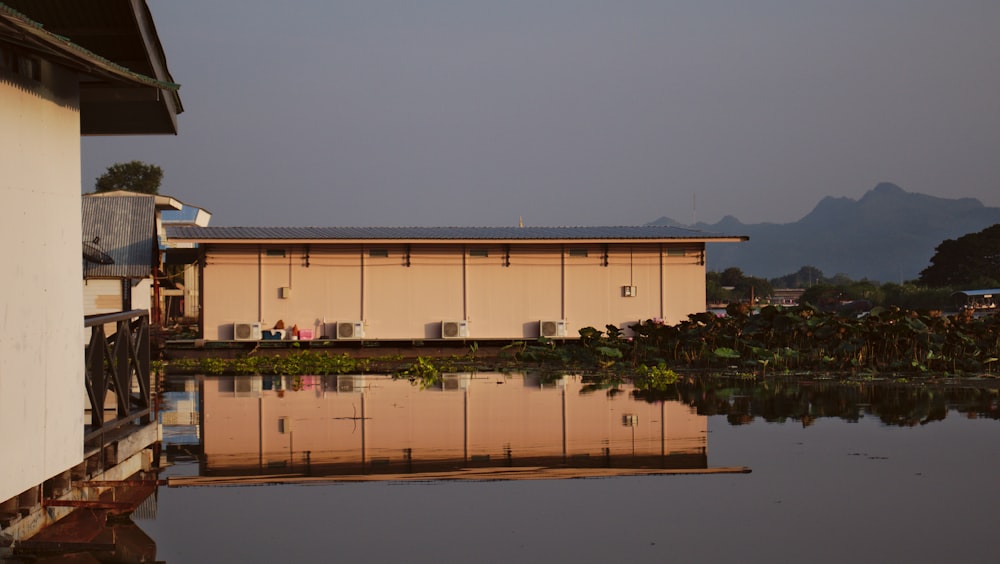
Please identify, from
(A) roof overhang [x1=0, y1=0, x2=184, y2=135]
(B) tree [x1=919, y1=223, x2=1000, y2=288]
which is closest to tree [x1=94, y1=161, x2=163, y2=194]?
(B) tree [x1=919, y1=223, x2=1000, y2=288]

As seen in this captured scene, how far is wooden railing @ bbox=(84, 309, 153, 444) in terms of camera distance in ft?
31.1

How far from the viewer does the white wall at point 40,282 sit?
721 cm

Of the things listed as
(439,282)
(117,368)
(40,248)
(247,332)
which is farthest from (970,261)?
(40,248)

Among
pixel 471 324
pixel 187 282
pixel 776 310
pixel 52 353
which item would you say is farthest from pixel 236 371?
pixel 187 282

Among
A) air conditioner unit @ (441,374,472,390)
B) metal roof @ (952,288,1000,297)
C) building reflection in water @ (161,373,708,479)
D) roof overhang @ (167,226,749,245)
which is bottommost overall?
air conditioner unit @ (441,374,472,390)

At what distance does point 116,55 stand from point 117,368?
3056mm

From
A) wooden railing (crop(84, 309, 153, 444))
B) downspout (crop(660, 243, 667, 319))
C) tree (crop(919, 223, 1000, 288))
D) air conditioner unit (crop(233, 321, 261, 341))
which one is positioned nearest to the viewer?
wooden railing (crop(84, 309, 153, 444))

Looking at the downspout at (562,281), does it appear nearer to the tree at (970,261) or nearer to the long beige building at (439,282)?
the long beige building at (439,282)

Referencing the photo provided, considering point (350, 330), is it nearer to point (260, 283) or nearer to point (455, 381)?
point (260, 283)

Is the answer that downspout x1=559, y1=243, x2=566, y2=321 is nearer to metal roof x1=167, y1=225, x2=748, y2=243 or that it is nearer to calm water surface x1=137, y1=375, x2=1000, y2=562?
metal roof x1=167, y1=225, x2=748, y2=243

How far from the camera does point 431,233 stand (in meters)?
30.8

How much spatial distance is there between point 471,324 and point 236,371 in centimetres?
768

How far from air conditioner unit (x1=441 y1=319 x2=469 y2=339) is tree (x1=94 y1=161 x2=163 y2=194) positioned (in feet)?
252

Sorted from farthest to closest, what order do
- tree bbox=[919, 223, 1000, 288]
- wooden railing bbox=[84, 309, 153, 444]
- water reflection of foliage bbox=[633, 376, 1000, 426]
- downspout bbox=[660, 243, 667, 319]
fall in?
tree bbox=[919, 223, 1000, 288] → downspout bbox=[660, 243, 667, 319] → water reflection of foliage bbox=[633, 376, 1000, 426] → wooden railing bbox=[84, 309, 153, 444]
